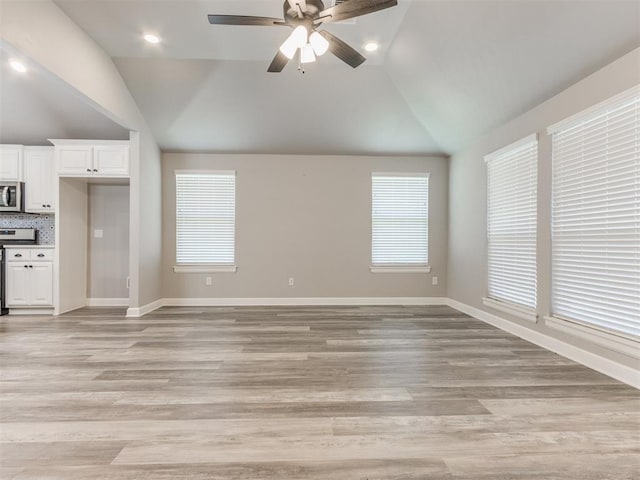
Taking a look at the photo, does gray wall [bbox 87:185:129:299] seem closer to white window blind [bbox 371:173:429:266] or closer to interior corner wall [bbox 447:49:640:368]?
white window blind [bbox 371:173:429:266]

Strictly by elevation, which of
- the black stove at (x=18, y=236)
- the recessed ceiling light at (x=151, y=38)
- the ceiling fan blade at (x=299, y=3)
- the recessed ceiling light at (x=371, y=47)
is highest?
the recessed ceiling light at (x=371, y=47)

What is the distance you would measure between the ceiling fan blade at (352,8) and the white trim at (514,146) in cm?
223

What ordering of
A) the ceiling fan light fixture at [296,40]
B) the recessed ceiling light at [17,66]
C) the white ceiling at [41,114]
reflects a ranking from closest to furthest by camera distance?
the ceiling fan light fixture at [296,40] → the recessed ceiling light at [17,66] → the white ceiling at [41,114]

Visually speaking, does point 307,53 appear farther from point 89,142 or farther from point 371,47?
point 89,142

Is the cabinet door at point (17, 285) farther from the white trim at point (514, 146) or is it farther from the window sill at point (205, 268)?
the white trim at point (514, 146)

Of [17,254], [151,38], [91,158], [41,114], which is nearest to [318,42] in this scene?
[151,38]

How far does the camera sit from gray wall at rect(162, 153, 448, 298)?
211 inches

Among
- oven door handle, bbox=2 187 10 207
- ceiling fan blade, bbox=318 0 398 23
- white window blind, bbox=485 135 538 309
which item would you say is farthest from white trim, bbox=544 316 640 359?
oven door handle, bbox=2 187 10 207

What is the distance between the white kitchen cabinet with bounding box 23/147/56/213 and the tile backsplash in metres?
0.30

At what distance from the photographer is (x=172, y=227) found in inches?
209

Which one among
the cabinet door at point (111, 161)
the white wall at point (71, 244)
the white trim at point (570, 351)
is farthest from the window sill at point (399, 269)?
the white wall at point (71, 244)

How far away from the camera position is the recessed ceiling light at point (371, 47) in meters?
3.67

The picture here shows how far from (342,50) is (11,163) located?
5.06 metres

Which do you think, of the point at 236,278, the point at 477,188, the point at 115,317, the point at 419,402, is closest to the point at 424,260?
the point at 477,188
